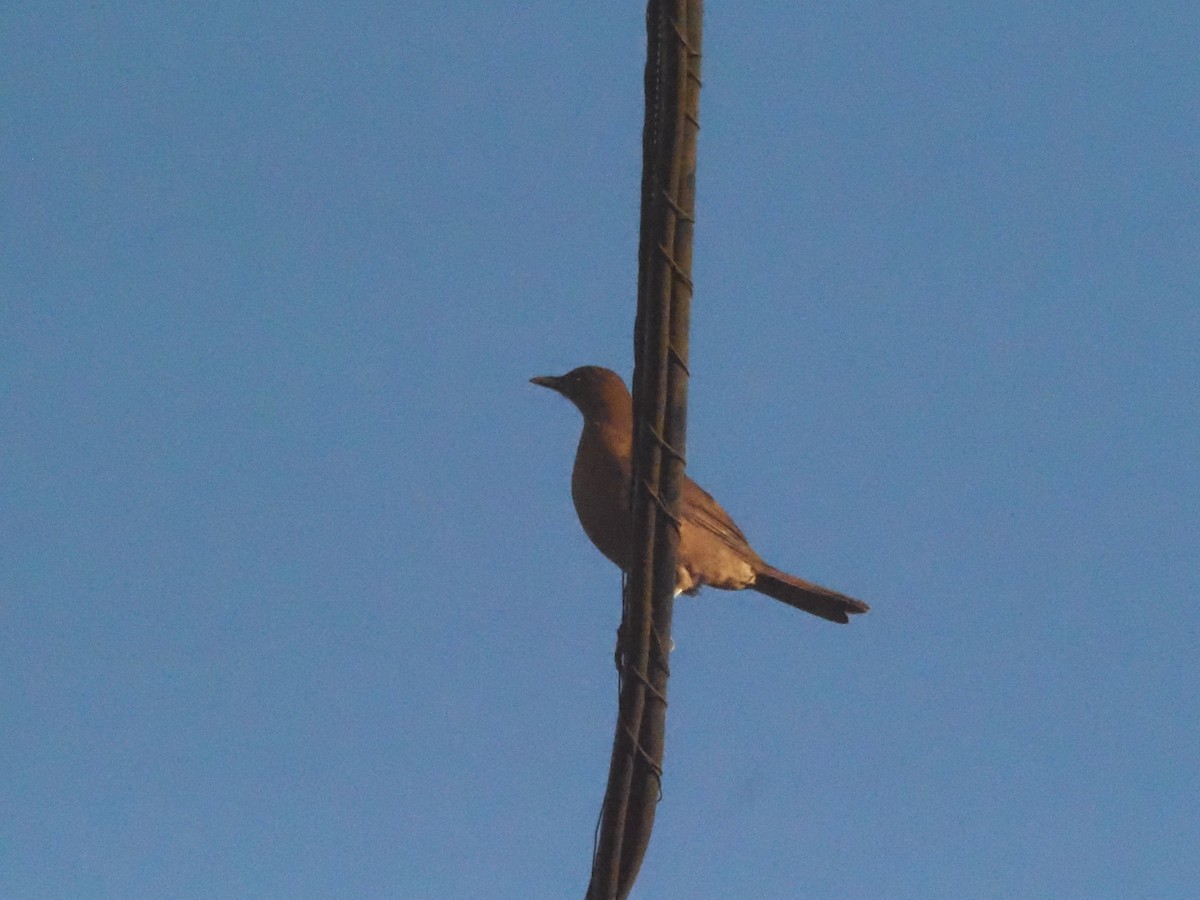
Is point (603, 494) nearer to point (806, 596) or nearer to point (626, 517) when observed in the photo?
point (626, 517)

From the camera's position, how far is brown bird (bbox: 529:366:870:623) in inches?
311

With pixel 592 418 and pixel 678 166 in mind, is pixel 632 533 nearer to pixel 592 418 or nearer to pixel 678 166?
pixel 678 166

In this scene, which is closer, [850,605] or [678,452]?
[678,452]

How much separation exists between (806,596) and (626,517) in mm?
1917

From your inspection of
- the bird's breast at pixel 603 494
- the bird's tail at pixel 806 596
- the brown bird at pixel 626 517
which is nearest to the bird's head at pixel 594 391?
the brown bird at pixel 626 517

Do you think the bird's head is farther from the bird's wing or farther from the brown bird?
the bird's wing

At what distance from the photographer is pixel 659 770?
13.9ft

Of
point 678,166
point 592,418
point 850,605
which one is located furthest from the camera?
point 850,605

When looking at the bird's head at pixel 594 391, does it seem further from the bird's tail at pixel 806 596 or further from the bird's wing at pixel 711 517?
the bird's tail at pixel 806 596

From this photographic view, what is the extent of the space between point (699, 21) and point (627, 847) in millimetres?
2022

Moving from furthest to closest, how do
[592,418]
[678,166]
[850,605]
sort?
1. [850,605]
2. [592,418]
3. [678,166]

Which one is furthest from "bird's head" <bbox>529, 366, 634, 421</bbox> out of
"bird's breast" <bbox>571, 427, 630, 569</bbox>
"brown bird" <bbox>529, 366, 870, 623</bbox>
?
"bird's breast" <bbox>571, 427, 630, 569</bbox>

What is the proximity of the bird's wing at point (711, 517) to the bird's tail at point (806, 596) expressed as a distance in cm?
19

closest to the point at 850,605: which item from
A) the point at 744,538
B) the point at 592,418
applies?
the point at 744,538
